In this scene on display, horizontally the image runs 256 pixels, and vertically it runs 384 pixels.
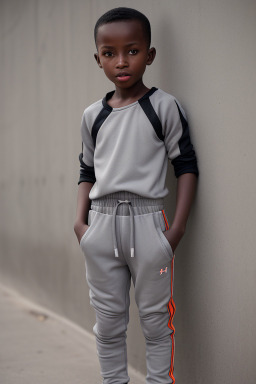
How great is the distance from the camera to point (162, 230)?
2.29 m

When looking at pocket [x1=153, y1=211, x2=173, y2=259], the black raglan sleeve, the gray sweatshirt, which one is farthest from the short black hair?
pocket [x1=153, y1=211, x2=173, y2=259]

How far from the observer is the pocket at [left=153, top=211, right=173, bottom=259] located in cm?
221

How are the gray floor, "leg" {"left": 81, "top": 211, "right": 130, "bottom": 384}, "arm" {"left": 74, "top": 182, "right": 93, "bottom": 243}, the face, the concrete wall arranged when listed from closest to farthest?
1. the concrete wall
2. the face
3. "leg" {"left": 81, "top": 211, "right": 130, "bottom": 384}
4. "arm" {"left": 74, "top": 182, "right": 93, "bottom": 243}
5. the gray floor

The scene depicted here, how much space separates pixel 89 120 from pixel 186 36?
542 millimetres

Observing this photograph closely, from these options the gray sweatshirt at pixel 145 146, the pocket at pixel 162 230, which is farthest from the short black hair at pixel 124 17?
the pocket at pixel 162 230

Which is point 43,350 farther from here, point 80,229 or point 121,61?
point 121,61

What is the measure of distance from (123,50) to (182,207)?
0.66 meters

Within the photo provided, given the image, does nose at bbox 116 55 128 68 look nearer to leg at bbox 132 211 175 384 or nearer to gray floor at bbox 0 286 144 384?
leg at bbox 132 211 175 384

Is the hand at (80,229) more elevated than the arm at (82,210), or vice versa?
the arm at (82,210)

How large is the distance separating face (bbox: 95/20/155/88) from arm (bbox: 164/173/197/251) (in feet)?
1.49

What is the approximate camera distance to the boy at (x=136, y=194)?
2227mm

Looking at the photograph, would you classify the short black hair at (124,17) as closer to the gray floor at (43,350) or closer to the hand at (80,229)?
the hand at (80,229)

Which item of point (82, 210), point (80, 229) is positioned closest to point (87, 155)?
point (82, 210)

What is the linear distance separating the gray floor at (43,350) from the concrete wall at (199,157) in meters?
0.11
